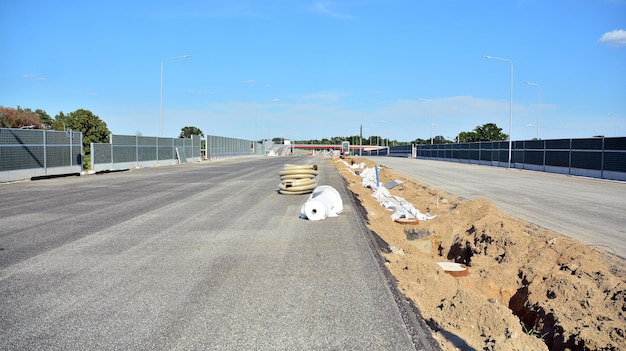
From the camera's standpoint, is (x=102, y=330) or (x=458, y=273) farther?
(x=458, y=273)

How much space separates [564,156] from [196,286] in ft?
108

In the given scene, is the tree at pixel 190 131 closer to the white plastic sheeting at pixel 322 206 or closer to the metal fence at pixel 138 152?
the metal fence at pixel 138 152

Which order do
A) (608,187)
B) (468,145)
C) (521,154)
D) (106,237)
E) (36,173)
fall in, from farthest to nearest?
(468,145)
(521,154)
(36,173)
(608,187)
(106,237)

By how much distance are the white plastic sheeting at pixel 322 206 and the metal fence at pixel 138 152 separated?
79.5 ft

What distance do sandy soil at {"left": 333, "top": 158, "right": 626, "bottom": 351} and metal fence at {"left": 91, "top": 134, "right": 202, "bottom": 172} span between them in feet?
89.1

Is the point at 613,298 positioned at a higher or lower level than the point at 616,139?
lower

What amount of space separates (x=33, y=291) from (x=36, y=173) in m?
23.2

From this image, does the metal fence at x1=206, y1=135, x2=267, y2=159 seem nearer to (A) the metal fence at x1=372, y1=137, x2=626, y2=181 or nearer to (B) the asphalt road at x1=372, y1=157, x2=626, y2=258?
(A) the metal fence at x1=372, y1=137, x2=626, y2=181

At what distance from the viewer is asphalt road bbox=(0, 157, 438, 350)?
4.54 metres

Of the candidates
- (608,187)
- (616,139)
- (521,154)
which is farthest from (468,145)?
(608,187)

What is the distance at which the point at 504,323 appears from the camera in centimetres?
502

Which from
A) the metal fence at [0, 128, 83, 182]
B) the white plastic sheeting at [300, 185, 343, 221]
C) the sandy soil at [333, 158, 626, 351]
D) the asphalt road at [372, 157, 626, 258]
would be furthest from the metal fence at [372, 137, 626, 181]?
the metal fence at [0, 128, 83, 182]

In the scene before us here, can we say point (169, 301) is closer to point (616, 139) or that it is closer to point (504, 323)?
point (504, 323)

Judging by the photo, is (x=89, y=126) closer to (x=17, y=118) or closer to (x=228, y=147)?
(x=17, y=118)
